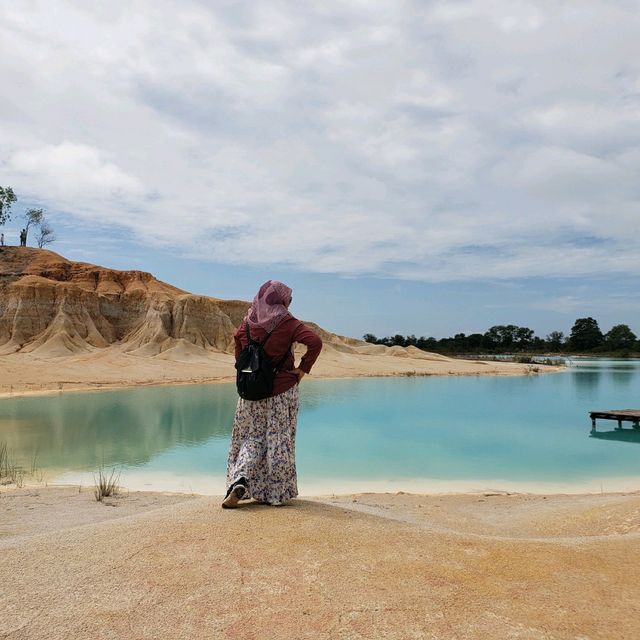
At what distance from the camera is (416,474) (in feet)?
36.4

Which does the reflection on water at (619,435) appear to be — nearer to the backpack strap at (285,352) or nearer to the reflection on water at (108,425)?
the reflection on water at (108,425)

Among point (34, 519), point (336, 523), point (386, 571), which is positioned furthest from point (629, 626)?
point (34, 519)

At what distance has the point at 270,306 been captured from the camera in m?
4.77

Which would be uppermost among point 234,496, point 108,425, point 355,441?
point 234,496

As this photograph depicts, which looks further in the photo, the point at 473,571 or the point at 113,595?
the point at 473,571

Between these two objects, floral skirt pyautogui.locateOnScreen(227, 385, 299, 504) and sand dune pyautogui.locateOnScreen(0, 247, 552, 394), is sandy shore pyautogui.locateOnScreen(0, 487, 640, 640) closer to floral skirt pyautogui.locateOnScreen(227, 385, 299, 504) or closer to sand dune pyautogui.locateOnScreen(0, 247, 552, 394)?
floral skirt pyautogui.locateOnScreen(227, 385, 299, 504)

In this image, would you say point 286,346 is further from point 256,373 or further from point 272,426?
point 272,426

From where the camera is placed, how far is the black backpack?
14.6ft

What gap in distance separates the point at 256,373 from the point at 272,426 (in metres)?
0.45

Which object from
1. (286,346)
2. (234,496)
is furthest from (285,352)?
(234,496)

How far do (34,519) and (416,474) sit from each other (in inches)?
288

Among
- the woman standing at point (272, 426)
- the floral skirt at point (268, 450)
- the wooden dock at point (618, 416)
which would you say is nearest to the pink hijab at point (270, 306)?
the woman standing at point (272, 426)

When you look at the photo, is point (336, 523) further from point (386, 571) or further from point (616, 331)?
point (616, 331)

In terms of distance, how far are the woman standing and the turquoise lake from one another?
Result: 5.02 m
